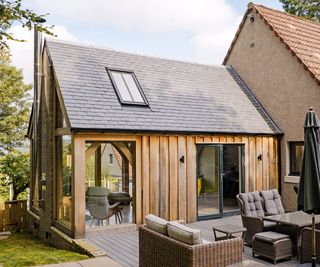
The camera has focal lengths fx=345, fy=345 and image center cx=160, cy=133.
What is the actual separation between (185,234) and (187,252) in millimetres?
269

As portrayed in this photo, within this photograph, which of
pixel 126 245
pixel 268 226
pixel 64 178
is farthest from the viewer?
pixel 64 178

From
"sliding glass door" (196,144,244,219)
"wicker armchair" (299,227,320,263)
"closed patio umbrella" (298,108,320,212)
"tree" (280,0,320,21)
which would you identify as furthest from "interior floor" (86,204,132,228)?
"tree" (280,0,320,21)

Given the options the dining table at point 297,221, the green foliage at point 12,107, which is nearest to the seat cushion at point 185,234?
the dining table at point 297,221

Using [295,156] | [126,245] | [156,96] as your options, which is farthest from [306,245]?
[156,96]

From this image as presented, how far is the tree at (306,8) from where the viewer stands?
25.1 metres

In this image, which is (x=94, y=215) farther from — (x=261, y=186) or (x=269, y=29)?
(x=269, y=29)

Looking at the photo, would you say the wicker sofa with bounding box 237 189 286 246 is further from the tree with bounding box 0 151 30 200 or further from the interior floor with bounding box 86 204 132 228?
the tree with bounding box 0 151 30 200

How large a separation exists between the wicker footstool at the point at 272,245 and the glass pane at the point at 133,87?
5.23 metres

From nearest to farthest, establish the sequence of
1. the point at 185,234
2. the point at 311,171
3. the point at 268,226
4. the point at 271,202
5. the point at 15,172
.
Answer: the point at 185,234 < the point at 311,171 < the point at 268,226 < the point at 271,202 < the point at 15,172

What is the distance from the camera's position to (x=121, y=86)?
1045 centimetres

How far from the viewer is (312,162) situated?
5.77 m

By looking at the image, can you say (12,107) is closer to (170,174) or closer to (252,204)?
(170,174)

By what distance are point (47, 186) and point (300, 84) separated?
8777 millimetres

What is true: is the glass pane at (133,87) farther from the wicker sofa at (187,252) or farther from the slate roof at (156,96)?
the wicker sofa at (187,252)
